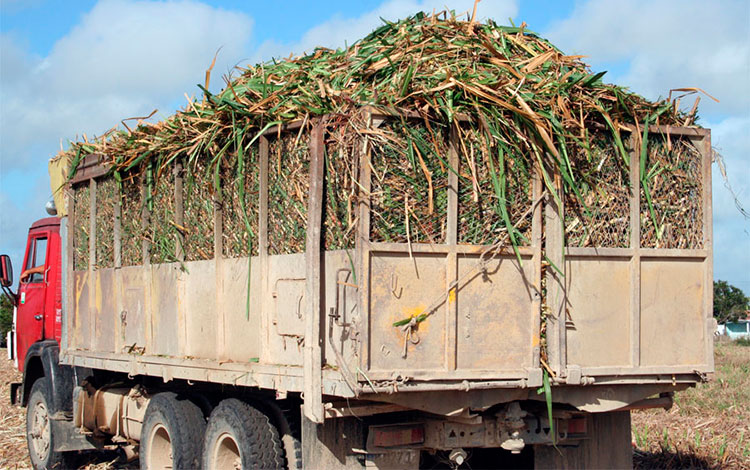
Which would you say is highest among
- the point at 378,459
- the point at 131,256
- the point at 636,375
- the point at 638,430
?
the point at 131,256

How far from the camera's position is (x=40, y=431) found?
10523 mm

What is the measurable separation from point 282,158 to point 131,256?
9.53 ft

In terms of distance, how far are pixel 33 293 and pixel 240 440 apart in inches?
204

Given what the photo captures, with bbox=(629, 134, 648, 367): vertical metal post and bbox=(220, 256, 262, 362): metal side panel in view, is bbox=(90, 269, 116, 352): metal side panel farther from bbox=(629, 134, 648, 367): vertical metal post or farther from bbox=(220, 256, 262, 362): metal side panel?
bbox=(629, 134, 648, 367): vertical metal post

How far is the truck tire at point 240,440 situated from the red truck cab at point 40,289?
13.2 ft

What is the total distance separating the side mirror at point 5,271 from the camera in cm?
1080

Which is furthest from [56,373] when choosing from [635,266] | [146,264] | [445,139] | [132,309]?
[635,266]

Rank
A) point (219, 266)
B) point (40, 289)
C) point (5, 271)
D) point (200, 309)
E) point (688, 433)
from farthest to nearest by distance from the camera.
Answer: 1. point (5, 271)
2. point (40, 289)
3. point (688, 433)
4. point (200, 309)
5. point (219, 266)

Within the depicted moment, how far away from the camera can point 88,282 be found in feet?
31.3

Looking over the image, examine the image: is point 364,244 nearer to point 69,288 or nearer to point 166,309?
point 166,309

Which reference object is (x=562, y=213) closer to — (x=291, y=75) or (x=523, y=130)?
(x=523, y=130)

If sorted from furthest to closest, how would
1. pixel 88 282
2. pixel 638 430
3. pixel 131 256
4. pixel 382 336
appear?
pixel 638 430
pixel 88 282
pixel 131 256
pixel 382 336

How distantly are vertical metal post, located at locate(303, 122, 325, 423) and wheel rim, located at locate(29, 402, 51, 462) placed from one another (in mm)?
5675

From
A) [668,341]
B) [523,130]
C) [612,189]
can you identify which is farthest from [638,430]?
[523,130]
